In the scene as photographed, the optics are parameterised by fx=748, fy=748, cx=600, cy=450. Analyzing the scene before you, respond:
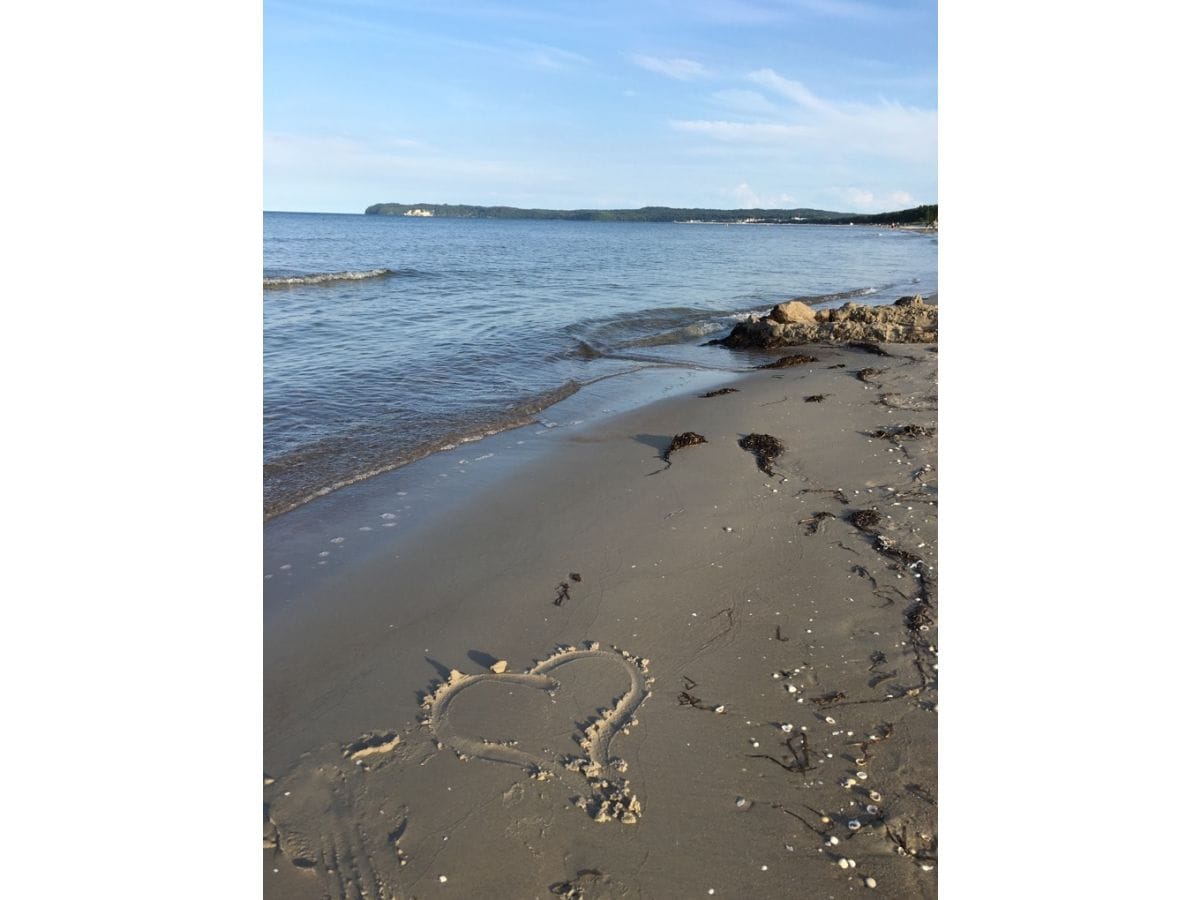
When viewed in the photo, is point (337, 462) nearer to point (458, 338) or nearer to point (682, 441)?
point (682, 441)

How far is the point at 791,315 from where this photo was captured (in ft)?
46.5

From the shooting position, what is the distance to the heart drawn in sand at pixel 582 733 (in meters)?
2.89

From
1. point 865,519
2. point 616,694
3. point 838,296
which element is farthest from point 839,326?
point 616,694

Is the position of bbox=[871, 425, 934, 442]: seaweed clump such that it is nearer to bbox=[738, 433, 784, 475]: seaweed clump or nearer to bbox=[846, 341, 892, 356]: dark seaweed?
bbox=[738, 433, 784, 475]: seaweed clump

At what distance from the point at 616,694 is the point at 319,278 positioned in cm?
2324

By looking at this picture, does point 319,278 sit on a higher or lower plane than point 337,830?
higher

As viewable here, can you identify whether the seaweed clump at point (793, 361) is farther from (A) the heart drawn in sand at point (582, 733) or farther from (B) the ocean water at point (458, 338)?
(A) the heart drawn in sand at point (582, 733)

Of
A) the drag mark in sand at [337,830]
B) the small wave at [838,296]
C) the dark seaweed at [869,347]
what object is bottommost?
the drag mark in sand at [337,830]

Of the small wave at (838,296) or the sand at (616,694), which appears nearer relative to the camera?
the sand at (616,694)

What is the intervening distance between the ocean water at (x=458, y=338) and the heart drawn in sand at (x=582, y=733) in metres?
→ 3.11

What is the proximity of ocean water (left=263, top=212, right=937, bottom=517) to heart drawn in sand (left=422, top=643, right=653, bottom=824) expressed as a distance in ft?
10.2

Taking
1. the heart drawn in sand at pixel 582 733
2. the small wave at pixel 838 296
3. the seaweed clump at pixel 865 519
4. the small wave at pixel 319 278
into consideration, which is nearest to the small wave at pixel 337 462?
the heart drawn in sand at pixel 582 733

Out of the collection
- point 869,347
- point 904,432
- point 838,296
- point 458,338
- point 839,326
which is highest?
point 838,296
